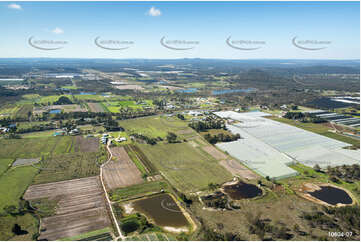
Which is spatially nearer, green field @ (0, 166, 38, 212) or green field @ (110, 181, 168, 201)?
green field @ (0, 166, 38, 212)

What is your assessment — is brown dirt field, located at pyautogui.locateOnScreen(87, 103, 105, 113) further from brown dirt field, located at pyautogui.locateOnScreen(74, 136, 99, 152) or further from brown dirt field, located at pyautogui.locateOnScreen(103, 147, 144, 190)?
brown dirt field, located at pyautogui.locateOnScreen(103, 147, 144, 190)

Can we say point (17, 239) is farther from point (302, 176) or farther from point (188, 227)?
point (302, 176)

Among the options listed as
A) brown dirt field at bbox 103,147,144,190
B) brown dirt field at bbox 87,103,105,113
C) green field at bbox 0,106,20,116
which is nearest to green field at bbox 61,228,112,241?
brown dirt field at bbox 103,147,144,190

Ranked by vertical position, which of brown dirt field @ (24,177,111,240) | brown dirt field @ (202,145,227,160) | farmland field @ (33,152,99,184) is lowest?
brown dirt field @ (24,177,111,240)

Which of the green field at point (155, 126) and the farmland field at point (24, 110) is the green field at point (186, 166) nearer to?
the green field at point (155, 126)

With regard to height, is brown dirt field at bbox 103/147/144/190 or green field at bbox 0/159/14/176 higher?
green field at bbox 0/159/14/176

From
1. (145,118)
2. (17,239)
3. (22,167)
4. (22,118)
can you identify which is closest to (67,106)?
(22,118)

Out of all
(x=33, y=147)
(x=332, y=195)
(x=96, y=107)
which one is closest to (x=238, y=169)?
(x=332, y=195)
